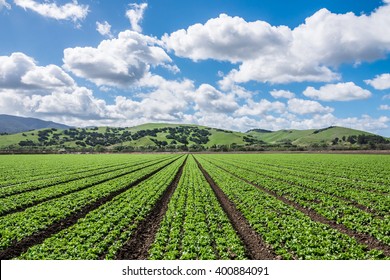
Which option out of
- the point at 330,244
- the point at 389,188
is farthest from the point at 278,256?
the point at 389,188

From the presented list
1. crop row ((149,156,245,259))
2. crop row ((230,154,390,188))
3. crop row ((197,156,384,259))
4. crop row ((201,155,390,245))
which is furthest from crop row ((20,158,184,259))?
crop row ((230,154,390,188))

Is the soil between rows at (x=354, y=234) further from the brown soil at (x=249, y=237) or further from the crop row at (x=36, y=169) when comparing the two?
the crop row at (x=36, y=169)

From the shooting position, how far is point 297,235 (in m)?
15.0

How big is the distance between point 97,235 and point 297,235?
1221cm

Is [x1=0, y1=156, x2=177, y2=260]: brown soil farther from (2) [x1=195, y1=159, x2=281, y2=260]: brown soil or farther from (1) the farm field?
(2) [x1=195, y1=159, x2=281, y2=260]: brown soil

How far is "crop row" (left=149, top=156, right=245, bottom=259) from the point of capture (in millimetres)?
12984

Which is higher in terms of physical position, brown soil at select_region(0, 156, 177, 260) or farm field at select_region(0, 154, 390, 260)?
farm field at select_region(0, 154, 390, 260)

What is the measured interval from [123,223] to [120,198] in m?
8.90

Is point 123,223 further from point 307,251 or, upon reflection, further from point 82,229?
point 307,251

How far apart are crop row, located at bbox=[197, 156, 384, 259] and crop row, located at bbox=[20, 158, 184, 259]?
8739 millimetres

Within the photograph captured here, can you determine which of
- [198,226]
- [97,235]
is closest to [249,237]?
[198,226]

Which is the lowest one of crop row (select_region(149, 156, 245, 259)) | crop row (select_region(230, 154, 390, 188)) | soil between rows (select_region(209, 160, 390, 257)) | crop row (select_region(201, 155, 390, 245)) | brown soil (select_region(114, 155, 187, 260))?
brown soil (select_region(114, 155, 187, 260))

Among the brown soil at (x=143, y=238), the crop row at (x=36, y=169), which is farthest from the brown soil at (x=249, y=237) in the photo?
the crop row at (x=36, y=169)

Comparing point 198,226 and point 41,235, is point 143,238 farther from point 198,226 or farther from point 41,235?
point 41,235
